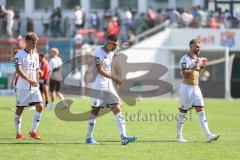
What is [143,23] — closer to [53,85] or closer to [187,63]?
[53,85]

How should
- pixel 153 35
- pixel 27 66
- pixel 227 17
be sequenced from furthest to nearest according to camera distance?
pixel 153 35 < pixel 227 17 < pixel 27 66

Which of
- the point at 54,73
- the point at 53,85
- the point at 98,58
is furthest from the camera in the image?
the point at 53,85

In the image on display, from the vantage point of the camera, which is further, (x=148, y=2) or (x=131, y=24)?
(x=148, y=2)

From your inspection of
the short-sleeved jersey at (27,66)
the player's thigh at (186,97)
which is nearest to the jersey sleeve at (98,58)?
the short-sleeved jersey at (27,66)

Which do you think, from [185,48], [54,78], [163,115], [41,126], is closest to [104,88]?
[41,126]

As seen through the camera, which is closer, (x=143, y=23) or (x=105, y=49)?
(x=105, y=49)

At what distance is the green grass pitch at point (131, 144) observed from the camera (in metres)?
13.6

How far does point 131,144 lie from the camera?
1534 centimetres

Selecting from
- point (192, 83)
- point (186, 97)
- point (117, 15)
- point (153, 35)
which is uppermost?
point (192, 83)

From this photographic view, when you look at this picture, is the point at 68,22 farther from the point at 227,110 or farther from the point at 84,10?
the point at 227,110

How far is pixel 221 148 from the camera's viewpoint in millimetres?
14844

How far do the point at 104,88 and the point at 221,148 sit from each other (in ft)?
8.98

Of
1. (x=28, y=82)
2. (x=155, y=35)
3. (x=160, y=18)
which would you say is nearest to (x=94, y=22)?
(x=155, y=35)

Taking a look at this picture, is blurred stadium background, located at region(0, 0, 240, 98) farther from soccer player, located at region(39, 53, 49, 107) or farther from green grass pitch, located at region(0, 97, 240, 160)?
green grass pitch, located at region(0, 97, 240, 160)
